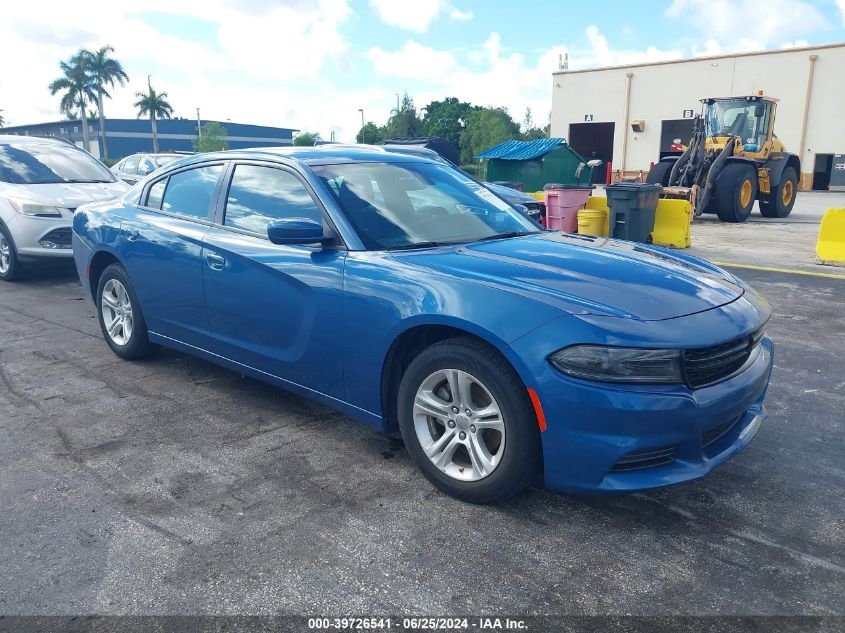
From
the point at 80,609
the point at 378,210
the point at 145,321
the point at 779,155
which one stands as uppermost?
the point at 779,155

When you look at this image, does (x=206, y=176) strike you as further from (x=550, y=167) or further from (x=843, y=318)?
(x=550, y=167)

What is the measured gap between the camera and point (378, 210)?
3.65m

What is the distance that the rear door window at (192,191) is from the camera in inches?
171

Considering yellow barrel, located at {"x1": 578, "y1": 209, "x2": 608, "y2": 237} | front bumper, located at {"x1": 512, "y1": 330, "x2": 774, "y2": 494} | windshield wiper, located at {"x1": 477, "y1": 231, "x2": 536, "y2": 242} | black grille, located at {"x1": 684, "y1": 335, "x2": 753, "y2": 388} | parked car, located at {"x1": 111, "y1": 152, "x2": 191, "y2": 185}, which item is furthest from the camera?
parked car, located at {"x1": 111, "y1": 152, "x2": 191, "y2": 185}

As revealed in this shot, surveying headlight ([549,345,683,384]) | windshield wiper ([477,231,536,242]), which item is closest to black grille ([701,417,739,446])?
headlight ([549,345,683,384])

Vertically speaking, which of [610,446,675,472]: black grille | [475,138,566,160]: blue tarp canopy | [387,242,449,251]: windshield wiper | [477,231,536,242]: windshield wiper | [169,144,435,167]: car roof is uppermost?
[475,138,566,160]: blue tarp canopy

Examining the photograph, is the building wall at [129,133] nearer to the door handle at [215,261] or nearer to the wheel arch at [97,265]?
the wheel arch at [97,265]

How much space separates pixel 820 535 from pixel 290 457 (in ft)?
8.06

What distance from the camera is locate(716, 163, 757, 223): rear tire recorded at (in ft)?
50.5

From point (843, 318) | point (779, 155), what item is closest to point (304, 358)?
point (843, 318)

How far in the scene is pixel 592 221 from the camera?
12180 millimetres

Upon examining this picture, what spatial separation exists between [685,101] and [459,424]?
137ft

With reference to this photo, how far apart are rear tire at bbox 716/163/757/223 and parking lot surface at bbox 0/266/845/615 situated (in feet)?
40.4

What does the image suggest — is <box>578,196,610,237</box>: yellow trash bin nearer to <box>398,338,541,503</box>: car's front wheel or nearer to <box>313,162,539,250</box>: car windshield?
<box>313,162,539,250</box>: car windshield
